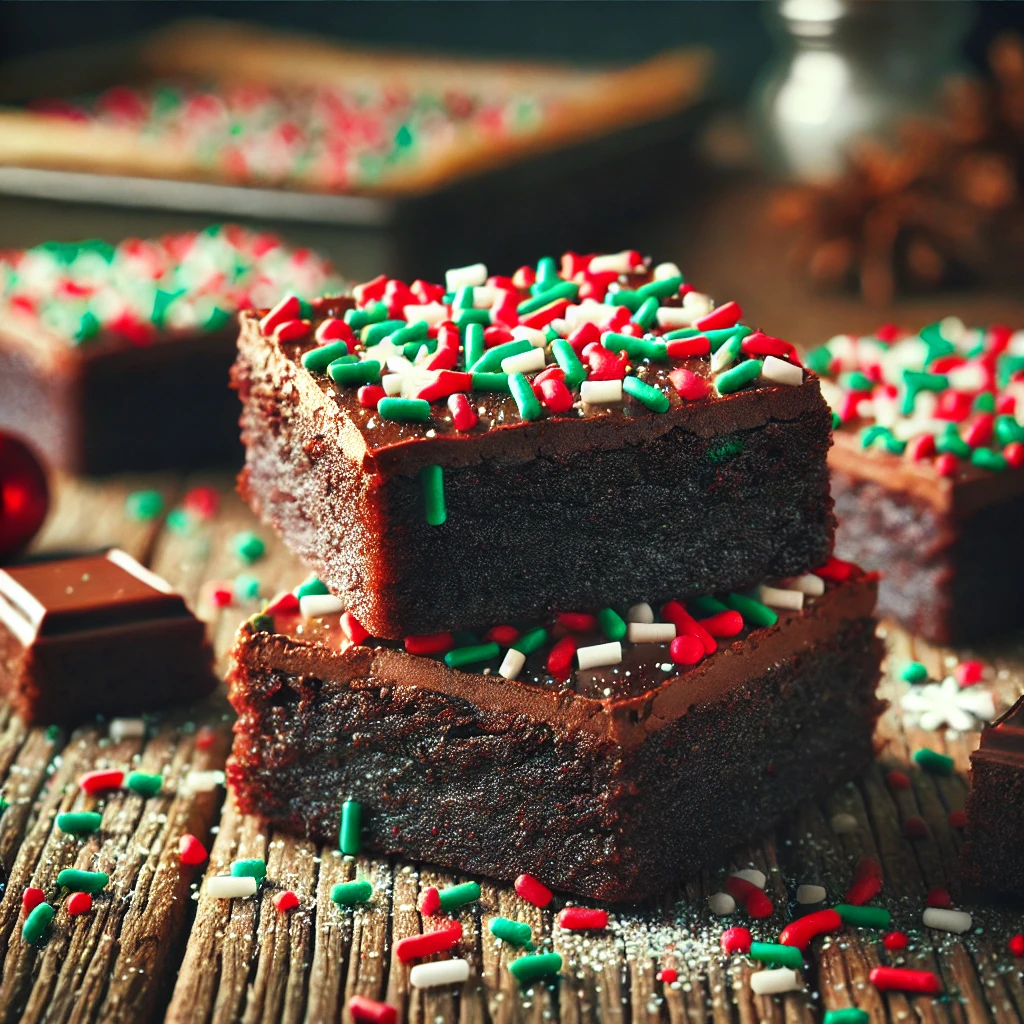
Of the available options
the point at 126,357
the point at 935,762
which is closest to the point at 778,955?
the point at 935,762

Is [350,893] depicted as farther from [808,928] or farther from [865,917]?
[865,917]

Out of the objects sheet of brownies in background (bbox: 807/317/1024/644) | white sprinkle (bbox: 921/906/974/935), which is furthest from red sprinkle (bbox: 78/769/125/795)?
sheet of brownies in background (bbox: 807/317/1024/644)

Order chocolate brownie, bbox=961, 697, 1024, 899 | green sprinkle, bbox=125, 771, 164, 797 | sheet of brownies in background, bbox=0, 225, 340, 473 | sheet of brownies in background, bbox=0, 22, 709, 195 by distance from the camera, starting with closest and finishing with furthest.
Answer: chocolate brownie, bbox=961, 697, 1024, 899
green sprinkle, bbox=125, 771, 164, 797
sheet of brownies in background, bbox=0, 225, 340, 473
sheet of brownies in background, bbox=0, 22, 709, 195

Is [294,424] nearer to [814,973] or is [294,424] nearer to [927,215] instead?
[814,973]

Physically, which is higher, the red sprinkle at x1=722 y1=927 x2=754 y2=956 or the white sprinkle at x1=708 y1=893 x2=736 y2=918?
the white sprinkle at x1=708 y1=893 x2=736 y2=918

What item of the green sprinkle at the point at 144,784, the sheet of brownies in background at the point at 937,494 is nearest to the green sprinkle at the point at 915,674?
the sheet of brownies in background at the point at 937,494

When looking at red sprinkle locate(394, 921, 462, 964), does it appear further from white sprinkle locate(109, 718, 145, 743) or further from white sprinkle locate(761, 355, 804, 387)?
white sprinkle locate(761, 355, 804, 387)

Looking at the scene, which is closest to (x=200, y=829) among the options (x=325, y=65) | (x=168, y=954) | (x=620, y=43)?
(x=168, y=954)
